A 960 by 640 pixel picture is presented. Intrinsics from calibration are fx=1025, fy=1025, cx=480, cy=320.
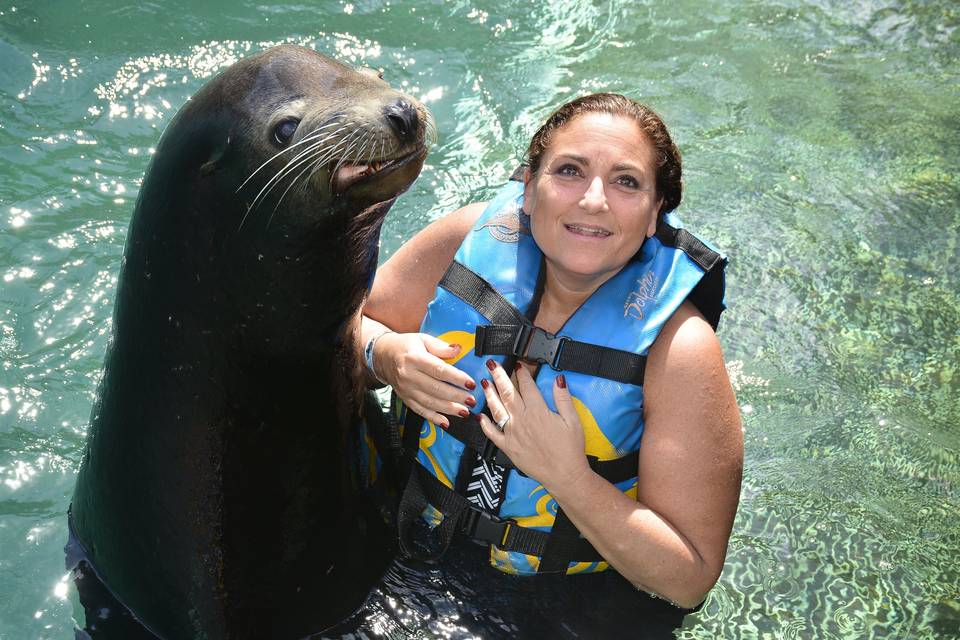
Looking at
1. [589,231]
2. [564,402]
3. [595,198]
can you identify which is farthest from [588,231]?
[564,402]

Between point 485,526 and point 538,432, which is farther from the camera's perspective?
point 485,526

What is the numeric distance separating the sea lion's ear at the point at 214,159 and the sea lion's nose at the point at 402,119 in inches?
17.6

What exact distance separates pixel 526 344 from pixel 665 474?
61cm

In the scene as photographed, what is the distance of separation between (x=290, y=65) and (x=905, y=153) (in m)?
4.78

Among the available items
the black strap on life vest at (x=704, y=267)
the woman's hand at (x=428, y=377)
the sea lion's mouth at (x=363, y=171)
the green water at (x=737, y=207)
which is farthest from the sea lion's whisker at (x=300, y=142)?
the green water at (x=737, y=207)

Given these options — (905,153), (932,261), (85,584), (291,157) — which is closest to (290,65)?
(291,157)

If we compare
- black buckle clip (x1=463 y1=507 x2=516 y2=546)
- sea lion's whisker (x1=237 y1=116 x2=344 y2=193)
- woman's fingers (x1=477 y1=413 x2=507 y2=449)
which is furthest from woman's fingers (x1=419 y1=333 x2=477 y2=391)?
sea lion's whisker (x1=237 y1=116 x2=344 y2=193)

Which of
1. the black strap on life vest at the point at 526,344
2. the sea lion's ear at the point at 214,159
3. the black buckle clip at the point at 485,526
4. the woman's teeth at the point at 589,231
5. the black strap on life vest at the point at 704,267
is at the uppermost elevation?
the sea lion's ear at the point at 214,159

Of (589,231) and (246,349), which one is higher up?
(589,231)

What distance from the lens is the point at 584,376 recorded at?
322 centimetres

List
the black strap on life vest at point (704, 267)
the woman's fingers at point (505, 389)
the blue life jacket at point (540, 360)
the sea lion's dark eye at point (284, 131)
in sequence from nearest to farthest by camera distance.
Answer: the sea lion's dark eye at point (284, 131)
the woman's fingers at point (505, 389)
the blue life jacket at point (540, 360)
the black strap on life vest at point (704, 267)

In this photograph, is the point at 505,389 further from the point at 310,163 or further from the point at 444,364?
the point at 310,163

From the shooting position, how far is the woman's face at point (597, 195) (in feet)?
10.2

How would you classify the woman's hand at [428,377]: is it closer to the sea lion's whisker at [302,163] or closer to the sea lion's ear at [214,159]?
the sea lion's whisker at [302,163]
